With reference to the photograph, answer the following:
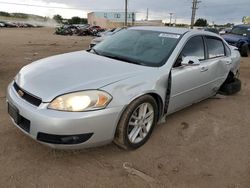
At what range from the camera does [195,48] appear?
4121 mm

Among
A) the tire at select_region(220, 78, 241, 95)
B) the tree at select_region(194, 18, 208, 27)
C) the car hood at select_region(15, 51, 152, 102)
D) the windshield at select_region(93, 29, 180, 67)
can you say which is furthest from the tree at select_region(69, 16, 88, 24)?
the car hood at select_region(15, 51, 152, 102)

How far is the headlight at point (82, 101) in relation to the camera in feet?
8.52

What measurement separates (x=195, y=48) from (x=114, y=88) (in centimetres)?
193

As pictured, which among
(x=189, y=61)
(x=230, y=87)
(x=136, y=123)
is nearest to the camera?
(x=136, y=123)

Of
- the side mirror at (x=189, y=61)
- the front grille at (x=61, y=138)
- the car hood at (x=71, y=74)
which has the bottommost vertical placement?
the front grille at (x=61, y=138)

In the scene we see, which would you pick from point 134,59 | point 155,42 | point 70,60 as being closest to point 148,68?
point 134,59

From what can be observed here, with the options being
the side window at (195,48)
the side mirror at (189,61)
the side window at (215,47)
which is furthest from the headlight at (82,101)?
the side window at (215,47)

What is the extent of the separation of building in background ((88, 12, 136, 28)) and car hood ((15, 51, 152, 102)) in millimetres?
67459

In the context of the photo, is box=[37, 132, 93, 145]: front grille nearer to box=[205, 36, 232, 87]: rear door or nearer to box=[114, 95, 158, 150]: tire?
box=[114, 95, 158, 150]: tire

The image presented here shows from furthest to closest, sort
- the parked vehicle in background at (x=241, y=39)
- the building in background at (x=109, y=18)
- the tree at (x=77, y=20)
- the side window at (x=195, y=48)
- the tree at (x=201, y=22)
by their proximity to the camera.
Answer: the tree at (x=77, y=20), the tree at (x=201, y=22), the building in background at (x=109, y=18), the parked vehicle in background at (x=241, y=39), the side window at (x=195, y=48)

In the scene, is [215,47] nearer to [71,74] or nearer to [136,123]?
[136,123]

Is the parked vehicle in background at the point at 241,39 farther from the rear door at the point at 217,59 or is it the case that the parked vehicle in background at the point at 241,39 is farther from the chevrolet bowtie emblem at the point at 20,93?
the chevrolet bowtie emblem at the point at 20,93

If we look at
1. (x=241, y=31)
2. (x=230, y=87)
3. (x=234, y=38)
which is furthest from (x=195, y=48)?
(x=241, y=31)

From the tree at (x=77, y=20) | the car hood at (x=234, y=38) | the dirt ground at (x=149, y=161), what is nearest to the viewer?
the dirt ground at (x=149, y=161)
